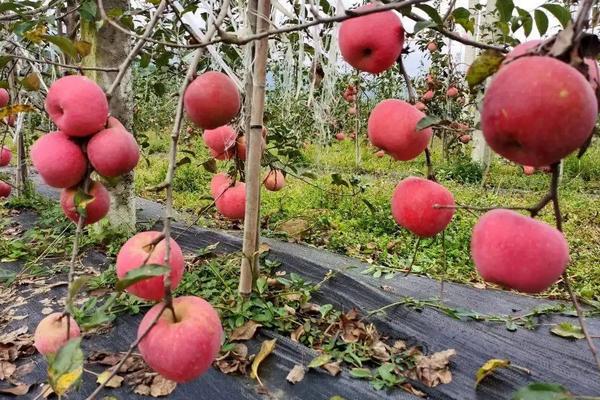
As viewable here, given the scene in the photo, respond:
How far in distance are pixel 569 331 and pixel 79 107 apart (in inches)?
59.8

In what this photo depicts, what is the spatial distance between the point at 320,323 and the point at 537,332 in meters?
0.71

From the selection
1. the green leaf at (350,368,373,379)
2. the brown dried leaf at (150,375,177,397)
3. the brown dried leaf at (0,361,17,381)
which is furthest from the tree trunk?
the green leaf at (350,368,373,379)

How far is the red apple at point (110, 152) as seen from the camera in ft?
2.31

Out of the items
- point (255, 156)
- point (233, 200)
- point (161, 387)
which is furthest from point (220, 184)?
point (161, 387)

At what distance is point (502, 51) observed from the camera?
0.55 m

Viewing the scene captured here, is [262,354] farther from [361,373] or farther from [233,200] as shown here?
[233,200]

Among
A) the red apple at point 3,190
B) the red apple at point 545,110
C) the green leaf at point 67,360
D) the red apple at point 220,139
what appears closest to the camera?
the red apple at point 545,110

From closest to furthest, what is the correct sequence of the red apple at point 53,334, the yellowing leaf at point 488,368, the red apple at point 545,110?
1. the red apple at point 545,110
2. the red apple at point 53,334
3. the yellowing leaf at point 488,368

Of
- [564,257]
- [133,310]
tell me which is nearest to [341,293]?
[133,310]

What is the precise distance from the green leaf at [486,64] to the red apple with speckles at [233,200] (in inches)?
45.2

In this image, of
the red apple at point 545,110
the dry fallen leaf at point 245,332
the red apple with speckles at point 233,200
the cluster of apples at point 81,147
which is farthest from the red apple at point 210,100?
the dry fallen leaf at point 245,332

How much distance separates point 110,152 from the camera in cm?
71

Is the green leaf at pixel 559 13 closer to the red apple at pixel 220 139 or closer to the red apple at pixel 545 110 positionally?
the red apple at pixel 545 110

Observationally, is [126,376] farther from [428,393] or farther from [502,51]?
[502,51]
